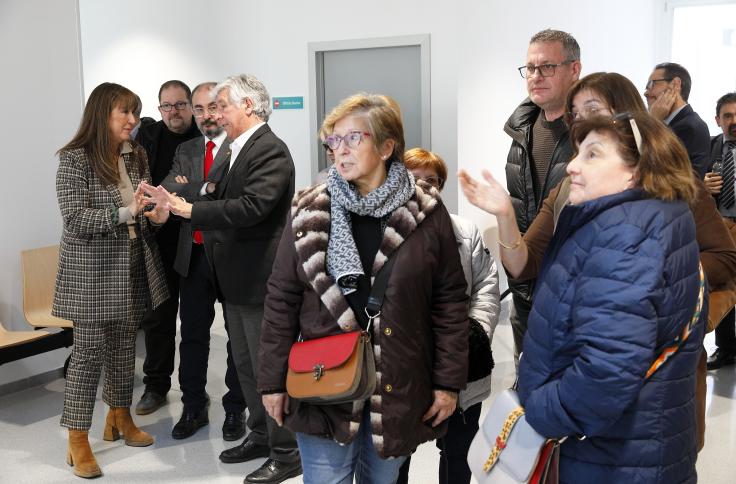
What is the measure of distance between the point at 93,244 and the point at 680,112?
328 centimetres

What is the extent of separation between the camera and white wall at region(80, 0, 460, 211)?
682cm

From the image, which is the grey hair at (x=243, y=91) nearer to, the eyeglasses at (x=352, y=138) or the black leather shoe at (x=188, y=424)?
the eyeglasses at (x=352, y=138)

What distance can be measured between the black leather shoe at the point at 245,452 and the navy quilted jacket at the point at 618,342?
2.17m

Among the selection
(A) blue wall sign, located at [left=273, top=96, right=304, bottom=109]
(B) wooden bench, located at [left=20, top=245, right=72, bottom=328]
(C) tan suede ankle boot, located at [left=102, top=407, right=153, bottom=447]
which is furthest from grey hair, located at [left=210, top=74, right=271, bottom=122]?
(A) blue wall sign, located at [left=273, top=96, right=304, bottom=109]

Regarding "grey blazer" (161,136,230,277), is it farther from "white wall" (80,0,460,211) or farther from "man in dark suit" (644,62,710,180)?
"white wall" (80,0,460,211)

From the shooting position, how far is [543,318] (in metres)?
1.82

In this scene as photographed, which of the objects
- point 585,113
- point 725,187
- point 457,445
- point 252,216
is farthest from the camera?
point 725,187

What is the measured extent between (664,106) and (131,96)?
3.05 metres

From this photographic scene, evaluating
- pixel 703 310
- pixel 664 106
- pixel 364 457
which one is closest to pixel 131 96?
pixel 364 457

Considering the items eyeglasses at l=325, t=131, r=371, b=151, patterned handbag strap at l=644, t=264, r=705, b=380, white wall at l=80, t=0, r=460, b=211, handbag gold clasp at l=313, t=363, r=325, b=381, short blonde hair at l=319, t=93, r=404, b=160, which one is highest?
white wall at l=80, t=0, r=460, b=211

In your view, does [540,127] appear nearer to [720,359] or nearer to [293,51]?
[720,359]

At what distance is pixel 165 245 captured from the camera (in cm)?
443

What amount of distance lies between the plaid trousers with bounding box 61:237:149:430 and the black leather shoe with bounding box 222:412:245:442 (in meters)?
0.51

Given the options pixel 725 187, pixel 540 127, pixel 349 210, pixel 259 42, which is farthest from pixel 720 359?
pixel 259 42
